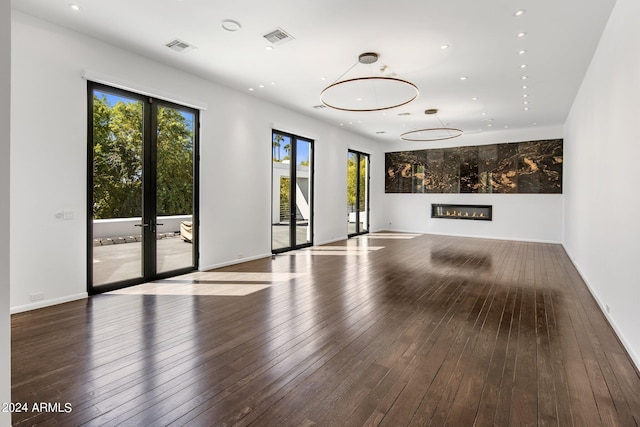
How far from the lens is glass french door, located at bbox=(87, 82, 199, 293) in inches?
199

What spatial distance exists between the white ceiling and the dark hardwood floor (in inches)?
147

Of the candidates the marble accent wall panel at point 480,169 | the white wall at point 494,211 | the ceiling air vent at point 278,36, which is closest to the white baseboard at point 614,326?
the ceiling air vent at point 278,36

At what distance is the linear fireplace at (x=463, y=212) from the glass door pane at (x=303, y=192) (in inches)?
225

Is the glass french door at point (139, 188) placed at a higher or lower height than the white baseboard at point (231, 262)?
higher

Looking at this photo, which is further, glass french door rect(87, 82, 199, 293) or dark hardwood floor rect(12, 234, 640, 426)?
glass french door rect(87, 82, 199, 293)

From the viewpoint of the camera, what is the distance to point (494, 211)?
11.8 meters

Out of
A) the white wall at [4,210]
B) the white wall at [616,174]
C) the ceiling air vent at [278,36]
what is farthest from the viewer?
the ceiling air vent at [278,36]

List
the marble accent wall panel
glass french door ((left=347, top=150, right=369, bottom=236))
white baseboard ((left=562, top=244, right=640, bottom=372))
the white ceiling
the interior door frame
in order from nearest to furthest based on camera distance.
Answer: white baseboard ((left=562, top=244, right=640, bottom=372))
the white ceiling
the marble accent wall panel
glass french door ((left=347, top=150, right=369, bottom=236))
the interior door frame

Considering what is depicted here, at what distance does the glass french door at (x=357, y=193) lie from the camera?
11883 mm

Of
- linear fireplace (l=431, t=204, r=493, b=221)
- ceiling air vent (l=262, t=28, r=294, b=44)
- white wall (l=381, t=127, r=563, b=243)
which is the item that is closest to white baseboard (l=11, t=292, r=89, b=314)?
ceiling air vent (l=262, t=28, r=294, b=44)

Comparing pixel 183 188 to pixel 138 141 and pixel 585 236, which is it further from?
pixel 585 236

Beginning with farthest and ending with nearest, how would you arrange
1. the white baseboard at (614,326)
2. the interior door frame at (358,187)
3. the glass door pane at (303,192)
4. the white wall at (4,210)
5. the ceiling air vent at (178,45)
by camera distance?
the interior door frame at (358,187), the glass door pane at (303,192), the ceiling air vent at (178,45), the white baseboard at (614,326), the white wall at (4,210)

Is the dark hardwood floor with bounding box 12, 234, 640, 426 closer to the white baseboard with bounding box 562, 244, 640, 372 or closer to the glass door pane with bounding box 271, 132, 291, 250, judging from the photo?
the white baseboard with bounding box 562, 244, 640, 372

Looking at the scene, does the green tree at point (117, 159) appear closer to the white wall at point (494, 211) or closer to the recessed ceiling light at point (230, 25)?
the recessed ceiling light at point (230, 25)
